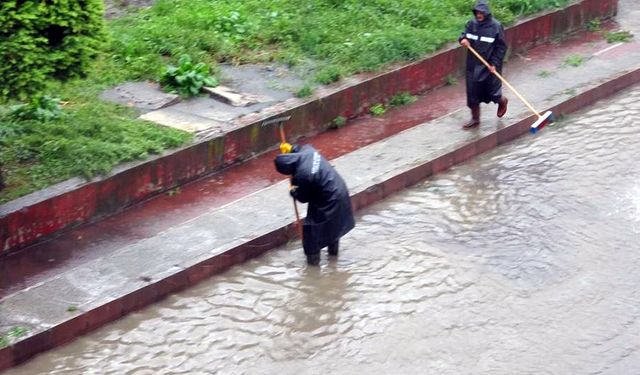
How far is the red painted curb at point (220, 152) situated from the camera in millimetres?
9234

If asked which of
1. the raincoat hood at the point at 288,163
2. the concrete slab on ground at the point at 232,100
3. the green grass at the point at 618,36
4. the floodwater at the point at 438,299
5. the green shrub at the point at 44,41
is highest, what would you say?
the green shrub at the point at 44,41

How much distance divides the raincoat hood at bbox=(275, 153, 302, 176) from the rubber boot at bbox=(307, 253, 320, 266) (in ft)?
2.62

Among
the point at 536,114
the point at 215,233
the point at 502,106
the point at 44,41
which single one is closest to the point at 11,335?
the point at 215,233

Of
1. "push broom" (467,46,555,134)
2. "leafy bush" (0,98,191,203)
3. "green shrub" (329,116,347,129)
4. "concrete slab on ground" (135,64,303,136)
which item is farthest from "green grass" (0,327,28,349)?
"push broom" (467,46,555,134)

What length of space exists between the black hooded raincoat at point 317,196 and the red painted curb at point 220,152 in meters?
1.81

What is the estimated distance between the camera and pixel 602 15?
15234 millimetres

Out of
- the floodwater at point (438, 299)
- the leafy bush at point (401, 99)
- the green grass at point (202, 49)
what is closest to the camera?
the floodwater at point (438, 299)

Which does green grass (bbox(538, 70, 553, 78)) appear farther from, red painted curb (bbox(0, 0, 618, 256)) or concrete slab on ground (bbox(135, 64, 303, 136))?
concrete slab on ground (bbox(135, 64, 303, 136))

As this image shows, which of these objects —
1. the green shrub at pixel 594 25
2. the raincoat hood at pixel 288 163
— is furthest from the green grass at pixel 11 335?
the green shrub at pixel 594 25

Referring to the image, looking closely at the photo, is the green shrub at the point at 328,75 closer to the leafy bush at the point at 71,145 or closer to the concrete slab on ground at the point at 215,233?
the concrete slab on ground at the point at 215,233

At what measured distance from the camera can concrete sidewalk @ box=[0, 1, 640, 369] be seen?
26.9 ft

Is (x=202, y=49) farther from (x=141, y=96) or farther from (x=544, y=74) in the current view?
(x=544, y=74)

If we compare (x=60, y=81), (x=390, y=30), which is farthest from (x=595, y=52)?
(x=60, y=81)

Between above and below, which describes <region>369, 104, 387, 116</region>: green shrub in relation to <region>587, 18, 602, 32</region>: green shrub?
below
